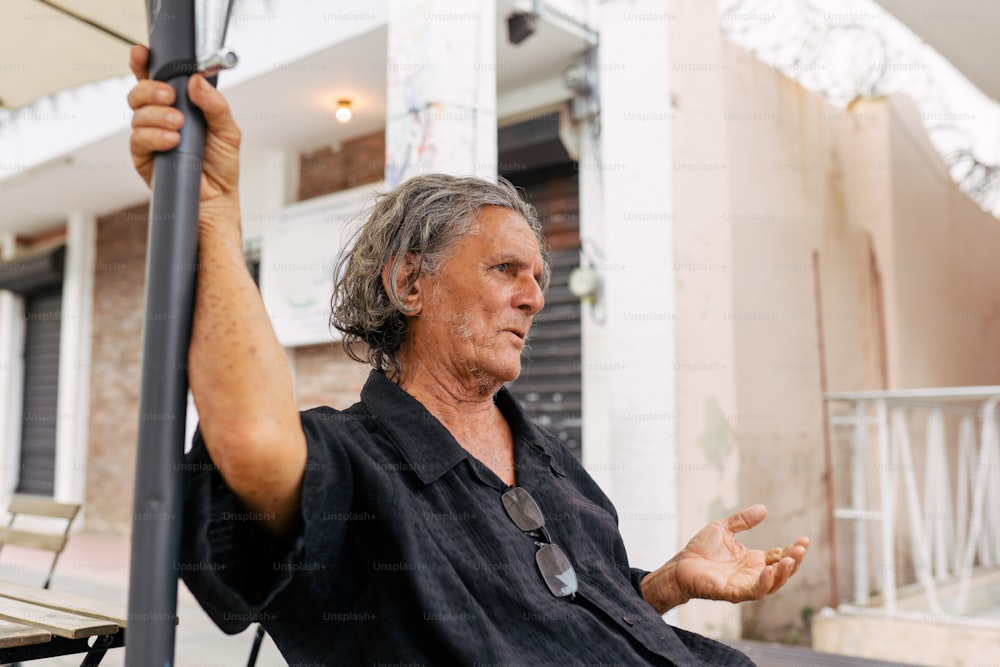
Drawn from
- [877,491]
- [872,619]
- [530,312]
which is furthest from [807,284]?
[530,312]

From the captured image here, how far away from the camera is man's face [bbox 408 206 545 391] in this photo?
176 centimetres

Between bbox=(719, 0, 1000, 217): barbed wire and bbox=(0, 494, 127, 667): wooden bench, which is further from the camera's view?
bbox=(719, 0, 1000, 217): barbed wire

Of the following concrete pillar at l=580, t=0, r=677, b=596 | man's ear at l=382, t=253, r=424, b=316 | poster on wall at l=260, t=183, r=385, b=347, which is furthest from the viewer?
poster on wall at l=260, t=183, r=385, b=347

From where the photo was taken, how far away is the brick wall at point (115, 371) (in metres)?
9.60

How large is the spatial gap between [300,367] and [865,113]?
5519 millimetres

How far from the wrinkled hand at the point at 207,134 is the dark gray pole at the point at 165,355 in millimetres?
14

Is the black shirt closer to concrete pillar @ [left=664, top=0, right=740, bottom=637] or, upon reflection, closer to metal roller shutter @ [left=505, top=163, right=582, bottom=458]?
concrete pillar @ [left=664, top=0, right=740, bottom=637]

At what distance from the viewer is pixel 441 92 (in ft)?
12.5

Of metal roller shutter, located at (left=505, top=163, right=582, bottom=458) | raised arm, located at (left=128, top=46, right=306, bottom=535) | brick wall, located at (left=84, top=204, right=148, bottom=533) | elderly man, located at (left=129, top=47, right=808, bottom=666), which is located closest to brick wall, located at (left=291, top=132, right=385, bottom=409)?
metal roller shutter, located at (left=505, top=163, right=582, bottom=458)

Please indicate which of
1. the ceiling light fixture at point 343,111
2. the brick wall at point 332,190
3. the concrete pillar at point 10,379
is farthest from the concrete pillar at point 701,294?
the concrete pillar at point 10,379

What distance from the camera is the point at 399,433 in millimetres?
1571

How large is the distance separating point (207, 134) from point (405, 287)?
73cm

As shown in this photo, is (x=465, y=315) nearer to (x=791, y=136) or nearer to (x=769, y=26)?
(x=769, y=26)

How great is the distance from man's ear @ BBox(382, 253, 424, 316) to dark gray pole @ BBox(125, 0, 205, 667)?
2.36 feet
